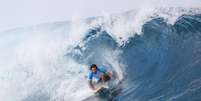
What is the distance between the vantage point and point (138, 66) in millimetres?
17922

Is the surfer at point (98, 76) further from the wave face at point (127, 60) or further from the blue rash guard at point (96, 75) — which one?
the wave face at point (127, 60)

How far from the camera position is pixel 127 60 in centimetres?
1886

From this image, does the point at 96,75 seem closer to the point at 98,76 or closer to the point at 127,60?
the point at 98,76

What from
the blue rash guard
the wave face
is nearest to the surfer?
the blue rash guard

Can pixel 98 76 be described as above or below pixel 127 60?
below

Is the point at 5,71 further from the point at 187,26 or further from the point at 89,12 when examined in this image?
the point at 89,12

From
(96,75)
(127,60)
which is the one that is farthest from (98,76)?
(127,60)

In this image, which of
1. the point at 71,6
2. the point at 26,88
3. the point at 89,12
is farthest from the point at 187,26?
the point at 71,6

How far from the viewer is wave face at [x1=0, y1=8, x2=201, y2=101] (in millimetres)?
15602

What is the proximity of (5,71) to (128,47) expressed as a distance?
29.8 feet

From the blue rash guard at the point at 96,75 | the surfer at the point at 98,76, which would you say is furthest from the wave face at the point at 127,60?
the blue rash guard at the point at 96,75

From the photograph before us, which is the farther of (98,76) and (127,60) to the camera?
(127,60)

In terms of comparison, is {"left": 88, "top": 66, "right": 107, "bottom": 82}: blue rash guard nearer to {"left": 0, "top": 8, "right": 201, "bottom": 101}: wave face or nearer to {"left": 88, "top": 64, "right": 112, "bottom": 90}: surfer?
{"left": 88, "top": 64, "right": 112, "bottom": 90}: surfer

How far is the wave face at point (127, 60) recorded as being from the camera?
51.2 ft
